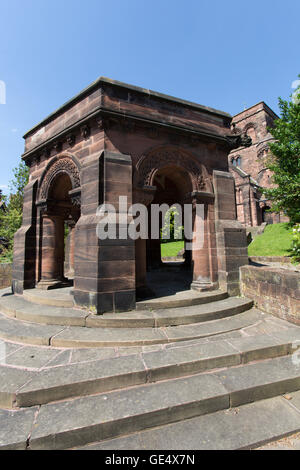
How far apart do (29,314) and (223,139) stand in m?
6.32

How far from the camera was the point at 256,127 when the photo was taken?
35.7m

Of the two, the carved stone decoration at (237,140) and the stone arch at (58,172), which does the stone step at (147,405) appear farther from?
the carved stone decoration at (237,140)

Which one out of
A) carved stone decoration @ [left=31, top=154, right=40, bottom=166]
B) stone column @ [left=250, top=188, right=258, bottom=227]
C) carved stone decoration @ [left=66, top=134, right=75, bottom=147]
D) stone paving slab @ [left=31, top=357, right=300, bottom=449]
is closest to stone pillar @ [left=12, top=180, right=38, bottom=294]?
carved stone decoration @ [left=31, top=154, right=40, bottom=166]

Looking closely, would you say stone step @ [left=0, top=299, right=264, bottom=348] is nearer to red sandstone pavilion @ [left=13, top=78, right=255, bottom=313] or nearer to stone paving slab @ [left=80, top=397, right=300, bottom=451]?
red sandstone pavilion @ [left=13, top=78, right=255, bottom=313]

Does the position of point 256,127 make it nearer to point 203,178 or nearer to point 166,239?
point 166,239

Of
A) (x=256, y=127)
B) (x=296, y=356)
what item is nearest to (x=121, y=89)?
(x=296, y=356)

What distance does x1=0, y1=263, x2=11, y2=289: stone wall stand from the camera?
10078mm

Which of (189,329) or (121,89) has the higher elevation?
(121,89)

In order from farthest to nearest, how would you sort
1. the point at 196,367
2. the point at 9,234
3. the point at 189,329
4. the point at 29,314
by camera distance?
the point at 9,234 → the point at 29,314 → the point at 189,329 → the point at 196,367

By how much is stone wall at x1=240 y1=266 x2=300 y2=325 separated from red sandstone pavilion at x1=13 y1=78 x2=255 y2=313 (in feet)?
1.28

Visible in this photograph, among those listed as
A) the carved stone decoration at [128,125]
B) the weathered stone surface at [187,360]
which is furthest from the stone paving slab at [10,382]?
the carved stone decoration at [128,125]

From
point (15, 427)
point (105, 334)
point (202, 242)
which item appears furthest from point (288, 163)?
point (15, 427)

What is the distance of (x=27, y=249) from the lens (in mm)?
6008

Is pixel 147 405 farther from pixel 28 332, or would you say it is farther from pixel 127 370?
pixel 28 332
